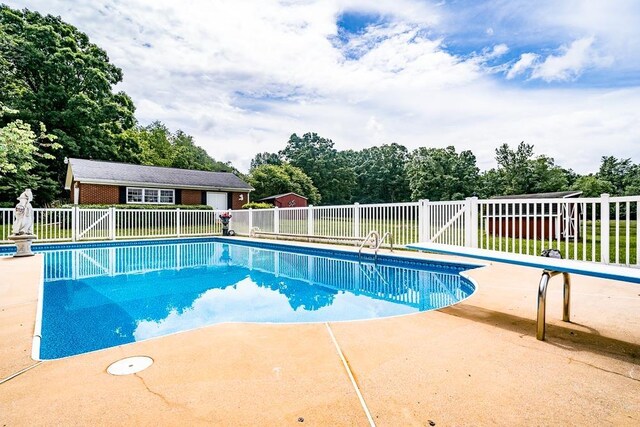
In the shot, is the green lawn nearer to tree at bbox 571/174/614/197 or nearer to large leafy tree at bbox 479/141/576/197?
large leafy tree at bbox 479/141/576/197

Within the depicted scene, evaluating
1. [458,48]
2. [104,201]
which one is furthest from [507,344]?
[104,201]

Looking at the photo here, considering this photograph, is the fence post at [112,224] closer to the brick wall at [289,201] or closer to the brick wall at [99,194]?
the brick wall at [99,194]

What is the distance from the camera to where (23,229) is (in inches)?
304

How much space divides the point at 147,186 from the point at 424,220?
1597cm

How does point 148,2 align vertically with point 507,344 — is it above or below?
above

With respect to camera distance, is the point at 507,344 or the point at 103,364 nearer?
the point at 103,364

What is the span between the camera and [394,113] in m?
16.4


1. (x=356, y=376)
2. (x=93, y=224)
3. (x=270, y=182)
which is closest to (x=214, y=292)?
(x=356, y=376)

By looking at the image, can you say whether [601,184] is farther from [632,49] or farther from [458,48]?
[458,48]

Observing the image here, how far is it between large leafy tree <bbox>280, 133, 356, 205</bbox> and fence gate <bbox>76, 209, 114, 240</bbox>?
2979 centimetres

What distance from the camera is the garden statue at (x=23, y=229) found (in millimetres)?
7567

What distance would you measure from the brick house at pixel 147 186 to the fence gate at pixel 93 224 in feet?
18.3

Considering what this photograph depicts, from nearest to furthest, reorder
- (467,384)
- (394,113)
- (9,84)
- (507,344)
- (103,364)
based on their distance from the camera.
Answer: (467,384) → (103,364) → (507,344) → (394,113) → (9,84)

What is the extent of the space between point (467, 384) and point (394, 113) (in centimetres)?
1579
